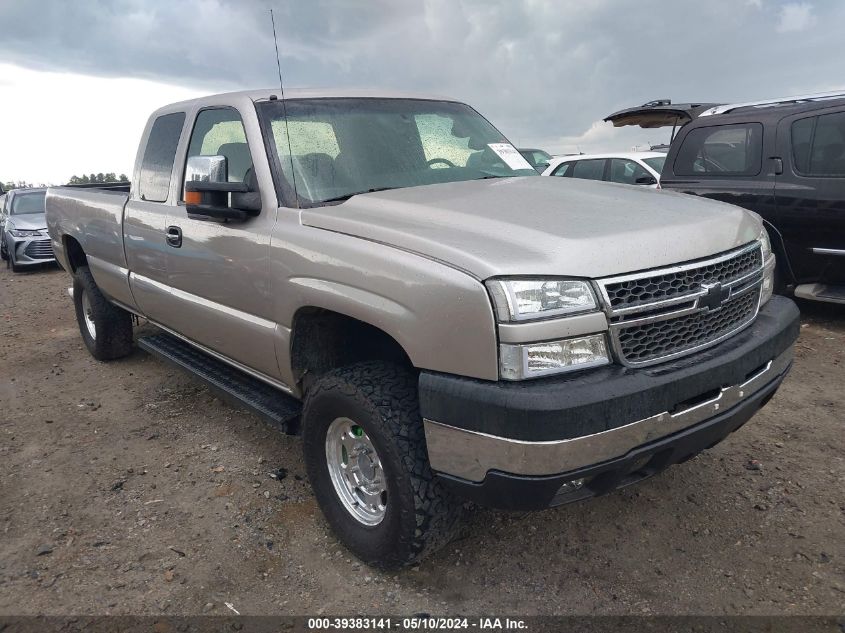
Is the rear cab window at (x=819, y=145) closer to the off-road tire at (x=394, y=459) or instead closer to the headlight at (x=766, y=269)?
the headlight at (x=766, y=269)

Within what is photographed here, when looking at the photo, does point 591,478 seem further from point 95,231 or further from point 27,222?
point 27,222

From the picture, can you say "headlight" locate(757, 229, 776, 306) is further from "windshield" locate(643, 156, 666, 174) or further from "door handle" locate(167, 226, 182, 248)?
"windshield" locate(643, 156, 666, 174)

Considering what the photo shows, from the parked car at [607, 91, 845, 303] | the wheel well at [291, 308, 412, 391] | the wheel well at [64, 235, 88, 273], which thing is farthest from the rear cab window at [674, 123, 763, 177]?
the wheel well at [64, 235, 88, 273]

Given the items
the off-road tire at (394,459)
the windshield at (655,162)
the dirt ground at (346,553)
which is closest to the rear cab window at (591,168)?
the windshield at (655,162)

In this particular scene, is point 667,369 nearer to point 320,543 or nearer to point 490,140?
point 320,543

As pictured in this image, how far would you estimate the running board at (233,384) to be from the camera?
3.25m

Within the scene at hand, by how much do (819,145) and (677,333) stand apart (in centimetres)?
452

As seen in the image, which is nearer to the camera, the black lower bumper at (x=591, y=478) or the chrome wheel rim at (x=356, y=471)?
the black lower bumper at (x=591, y=478)

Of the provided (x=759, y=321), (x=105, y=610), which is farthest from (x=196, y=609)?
(x=759, y=321)

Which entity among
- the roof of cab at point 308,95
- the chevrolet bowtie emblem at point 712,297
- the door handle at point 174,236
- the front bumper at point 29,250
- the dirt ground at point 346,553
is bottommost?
the front bumper at point 29,250

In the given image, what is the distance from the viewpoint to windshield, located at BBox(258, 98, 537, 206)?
122 inches

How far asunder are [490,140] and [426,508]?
2.31m

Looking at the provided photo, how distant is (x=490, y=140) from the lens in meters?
3.88

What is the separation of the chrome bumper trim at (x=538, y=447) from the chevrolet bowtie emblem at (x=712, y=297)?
338mm
